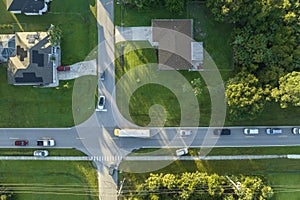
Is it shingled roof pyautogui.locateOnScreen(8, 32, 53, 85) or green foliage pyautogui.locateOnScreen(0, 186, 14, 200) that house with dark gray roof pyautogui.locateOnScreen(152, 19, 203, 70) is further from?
green foliage pyautogui.locateOnScreen(0, 186, 14, 200)

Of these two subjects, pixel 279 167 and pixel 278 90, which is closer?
pixel 278 90

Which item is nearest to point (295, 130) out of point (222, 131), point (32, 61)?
point (222, 131)

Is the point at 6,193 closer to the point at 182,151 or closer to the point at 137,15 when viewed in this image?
the point at 182,151

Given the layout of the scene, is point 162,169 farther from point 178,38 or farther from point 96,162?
point 178,38

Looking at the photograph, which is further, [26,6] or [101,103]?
[101,103]

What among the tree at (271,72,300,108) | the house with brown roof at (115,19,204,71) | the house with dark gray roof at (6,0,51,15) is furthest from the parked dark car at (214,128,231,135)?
the house with dark gray roof at (6,0,51,15)

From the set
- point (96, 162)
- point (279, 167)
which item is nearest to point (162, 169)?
point (96, 162)
